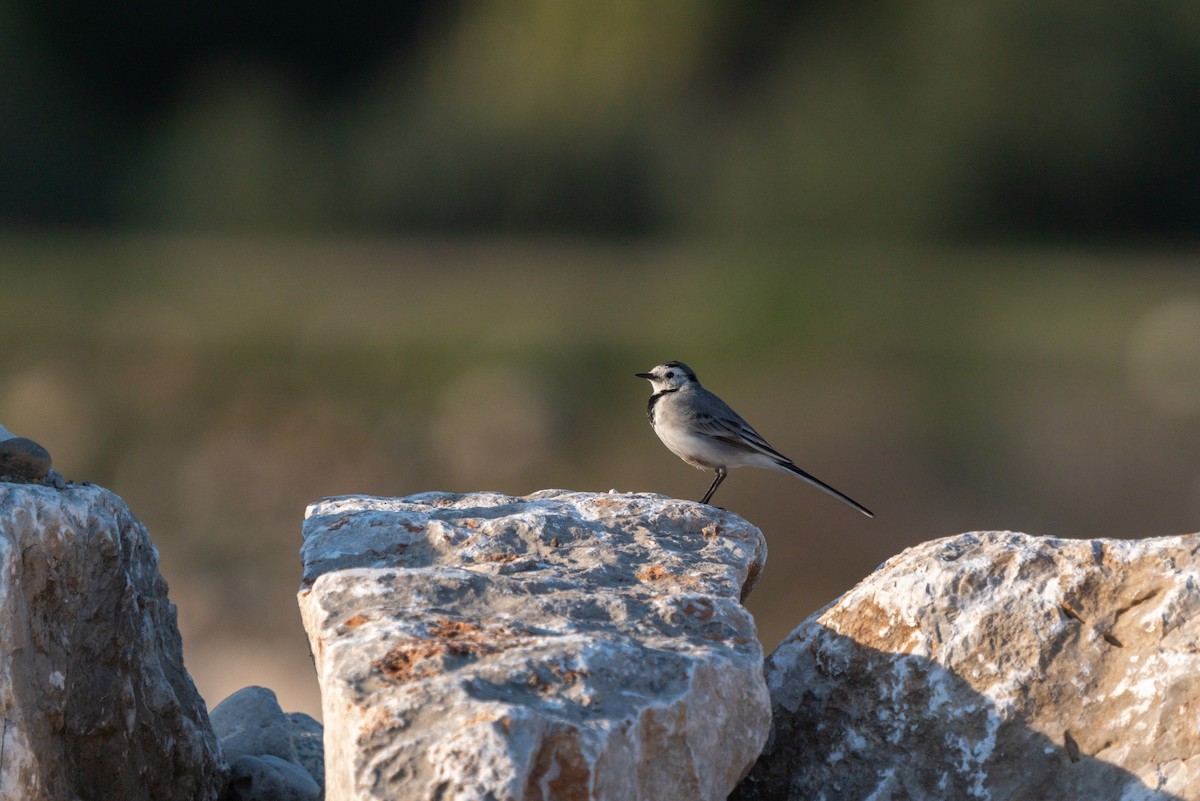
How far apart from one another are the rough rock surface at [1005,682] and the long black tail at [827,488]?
213cm

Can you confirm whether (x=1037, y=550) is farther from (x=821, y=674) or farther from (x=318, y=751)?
(x=318, y=751)

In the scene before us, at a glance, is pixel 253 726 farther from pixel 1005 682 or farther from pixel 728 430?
pixel 1005 682

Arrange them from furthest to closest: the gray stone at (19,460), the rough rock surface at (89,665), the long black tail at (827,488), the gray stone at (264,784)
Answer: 1. the long black tail at (827,488)
2. the gray stone at (264,784)
3. the gray stone at (19,460)
4. the rough rock surface at (89,665)

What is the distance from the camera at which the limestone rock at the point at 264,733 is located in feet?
13.8

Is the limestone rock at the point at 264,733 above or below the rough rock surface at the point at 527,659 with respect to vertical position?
below

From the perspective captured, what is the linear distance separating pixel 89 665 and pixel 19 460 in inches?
20.1

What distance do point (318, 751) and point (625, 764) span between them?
89.6 inches

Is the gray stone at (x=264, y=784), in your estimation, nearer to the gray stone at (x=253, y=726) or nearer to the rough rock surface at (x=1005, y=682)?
the gray stone at (x=253, y=726)

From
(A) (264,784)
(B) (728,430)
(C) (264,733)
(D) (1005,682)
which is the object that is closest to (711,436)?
(B) (728,430)

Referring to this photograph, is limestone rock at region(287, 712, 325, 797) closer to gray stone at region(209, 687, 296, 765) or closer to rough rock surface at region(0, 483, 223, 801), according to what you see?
gray stone at region(209, 687, 296, 765)

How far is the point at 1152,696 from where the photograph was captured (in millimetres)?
2734

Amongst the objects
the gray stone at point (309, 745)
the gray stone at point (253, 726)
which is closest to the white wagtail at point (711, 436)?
the gray stone at point (309, 745)

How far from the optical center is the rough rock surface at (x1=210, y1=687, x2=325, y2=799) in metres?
4.18

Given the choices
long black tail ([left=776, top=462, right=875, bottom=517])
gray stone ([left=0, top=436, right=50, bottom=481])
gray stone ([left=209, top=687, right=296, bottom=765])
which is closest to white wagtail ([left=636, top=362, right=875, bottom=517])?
long black tail ([left=776, top=462, right=875, bottom=517])
